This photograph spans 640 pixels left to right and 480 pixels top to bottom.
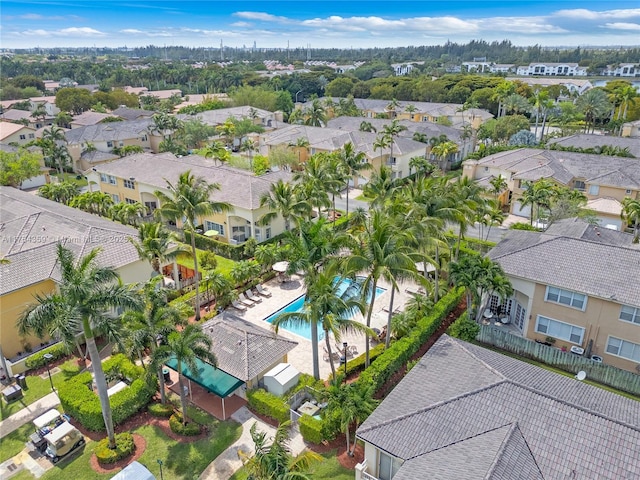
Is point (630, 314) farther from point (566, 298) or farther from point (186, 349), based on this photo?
point (186, 349)

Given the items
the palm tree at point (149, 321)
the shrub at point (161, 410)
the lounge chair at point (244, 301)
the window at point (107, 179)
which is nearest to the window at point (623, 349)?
→ the lounge chair at point (244, 301)

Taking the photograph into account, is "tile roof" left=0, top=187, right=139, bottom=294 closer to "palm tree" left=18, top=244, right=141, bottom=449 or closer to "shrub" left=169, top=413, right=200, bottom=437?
"palm tree" left=18, top=244, right=141, bottom=449

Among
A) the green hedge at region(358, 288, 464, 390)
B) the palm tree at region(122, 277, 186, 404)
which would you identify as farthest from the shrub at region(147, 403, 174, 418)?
the green hedge at region(358, 288, 464, 390)

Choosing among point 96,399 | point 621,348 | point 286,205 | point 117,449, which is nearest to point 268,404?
point 117,449

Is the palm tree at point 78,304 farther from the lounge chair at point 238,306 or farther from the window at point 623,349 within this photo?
the window at point 623,349

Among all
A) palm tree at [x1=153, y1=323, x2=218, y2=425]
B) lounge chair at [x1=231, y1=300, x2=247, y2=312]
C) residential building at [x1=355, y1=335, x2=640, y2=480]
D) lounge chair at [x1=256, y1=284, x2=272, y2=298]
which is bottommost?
lounge chair at [x1=231, y1=300, x2=247, y2=312]

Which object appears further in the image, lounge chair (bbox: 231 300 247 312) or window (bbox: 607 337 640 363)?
lounge chair (bbox: 231 300 247 312)
